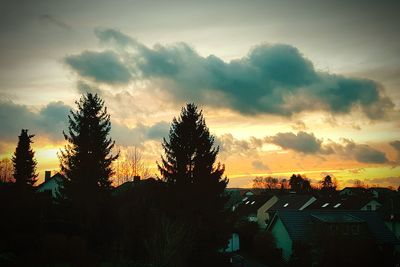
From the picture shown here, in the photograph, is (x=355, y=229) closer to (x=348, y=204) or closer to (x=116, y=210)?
(x=116, y=210)

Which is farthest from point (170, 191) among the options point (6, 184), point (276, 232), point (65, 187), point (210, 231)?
point (276, 232)

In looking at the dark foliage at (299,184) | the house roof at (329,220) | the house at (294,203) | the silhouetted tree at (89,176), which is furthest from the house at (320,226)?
the dark foliage at (299,184)

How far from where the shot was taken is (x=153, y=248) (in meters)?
23.7

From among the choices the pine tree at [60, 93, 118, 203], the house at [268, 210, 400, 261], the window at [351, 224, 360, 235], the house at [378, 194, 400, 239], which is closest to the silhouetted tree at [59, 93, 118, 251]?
the pine tree at [60, 93, 118, 203]

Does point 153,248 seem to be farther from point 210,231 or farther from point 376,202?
point 376,202

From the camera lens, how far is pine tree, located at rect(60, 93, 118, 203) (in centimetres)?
3622

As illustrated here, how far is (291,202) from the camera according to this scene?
85.0 m

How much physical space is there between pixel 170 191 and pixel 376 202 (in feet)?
215

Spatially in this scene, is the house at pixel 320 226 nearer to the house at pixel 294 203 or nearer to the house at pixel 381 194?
the house at pixel 294 203

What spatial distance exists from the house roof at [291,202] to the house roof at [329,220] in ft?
105

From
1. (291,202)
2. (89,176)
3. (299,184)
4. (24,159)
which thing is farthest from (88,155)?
(299,184)

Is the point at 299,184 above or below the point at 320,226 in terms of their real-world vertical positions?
above

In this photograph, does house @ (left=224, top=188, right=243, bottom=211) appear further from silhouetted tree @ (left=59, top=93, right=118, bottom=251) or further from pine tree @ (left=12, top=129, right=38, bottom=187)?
pine tree @ (left=12, top=129, right=38, bottom=187)

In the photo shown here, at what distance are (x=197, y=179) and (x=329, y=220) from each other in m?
20.9
